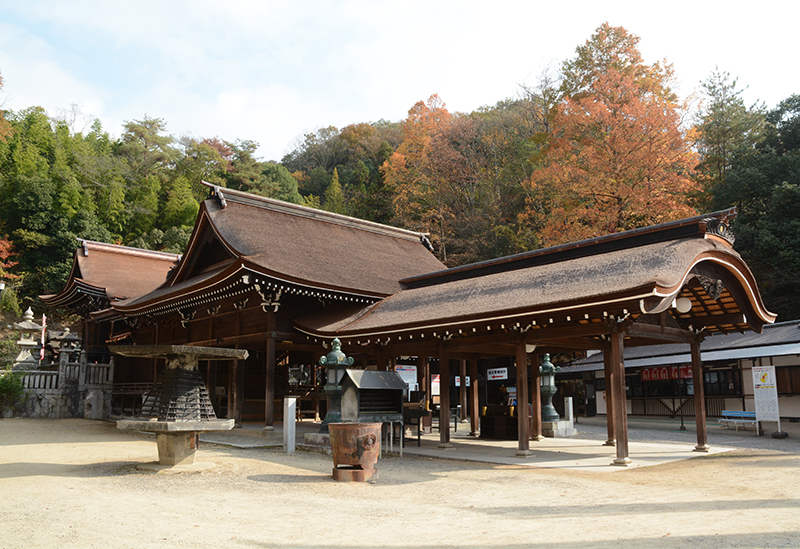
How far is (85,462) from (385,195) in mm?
32451

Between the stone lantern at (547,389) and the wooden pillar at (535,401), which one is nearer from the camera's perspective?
the wooden pillar at (535,401)

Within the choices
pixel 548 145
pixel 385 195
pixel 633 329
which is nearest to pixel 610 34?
pixel 548 145

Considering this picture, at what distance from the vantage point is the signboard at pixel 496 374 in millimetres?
22481

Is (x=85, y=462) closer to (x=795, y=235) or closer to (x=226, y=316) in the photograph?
(x=226, y=316)

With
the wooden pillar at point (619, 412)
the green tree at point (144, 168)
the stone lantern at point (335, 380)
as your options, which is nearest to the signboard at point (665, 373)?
the wooden pillar at point (619, 412)

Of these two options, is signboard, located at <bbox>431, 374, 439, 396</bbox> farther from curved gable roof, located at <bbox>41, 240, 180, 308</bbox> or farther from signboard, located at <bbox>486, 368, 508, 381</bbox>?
curved gable roof, located at <bbox>41, 240, 180, 308</bbox>

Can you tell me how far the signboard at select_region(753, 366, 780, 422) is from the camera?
14258 millimetres

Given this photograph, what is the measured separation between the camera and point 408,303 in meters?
13.7

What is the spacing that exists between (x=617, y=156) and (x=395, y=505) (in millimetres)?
20797

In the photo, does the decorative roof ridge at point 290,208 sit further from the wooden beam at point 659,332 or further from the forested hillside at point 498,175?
the wooden beam at point 659,332

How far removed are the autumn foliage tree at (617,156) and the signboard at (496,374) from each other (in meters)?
6.30

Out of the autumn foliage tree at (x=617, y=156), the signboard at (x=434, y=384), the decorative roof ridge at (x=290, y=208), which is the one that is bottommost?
the signboard at (x=434, y=384)

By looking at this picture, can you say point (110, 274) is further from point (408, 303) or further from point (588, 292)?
point (588, 292)

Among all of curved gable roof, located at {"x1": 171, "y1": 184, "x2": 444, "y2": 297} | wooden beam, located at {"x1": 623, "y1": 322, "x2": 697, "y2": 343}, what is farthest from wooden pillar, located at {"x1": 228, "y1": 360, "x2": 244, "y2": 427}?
wooden beam, located at {"x1": 623, "y1": 322, "x2": 697, "y2": 343}
